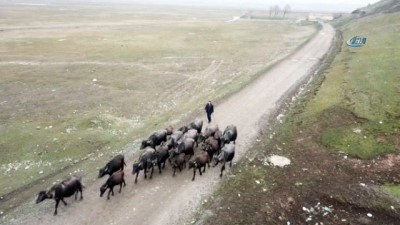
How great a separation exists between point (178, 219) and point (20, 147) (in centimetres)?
1478

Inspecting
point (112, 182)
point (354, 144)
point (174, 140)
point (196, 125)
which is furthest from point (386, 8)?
point (112, 182)

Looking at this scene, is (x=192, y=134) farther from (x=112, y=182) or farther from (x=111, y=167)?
(x=112, y=182)

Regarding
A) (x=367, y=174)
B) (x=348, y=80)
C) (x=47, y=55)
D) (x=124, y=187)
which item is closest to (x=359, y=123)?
(x=367, y=174)

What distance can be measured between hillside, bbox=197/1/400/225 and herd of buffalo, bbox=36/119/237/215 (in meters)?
1.78

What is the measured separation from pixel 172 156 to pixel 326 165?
9.39 metres

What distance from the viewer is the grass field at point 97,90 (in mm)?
24344

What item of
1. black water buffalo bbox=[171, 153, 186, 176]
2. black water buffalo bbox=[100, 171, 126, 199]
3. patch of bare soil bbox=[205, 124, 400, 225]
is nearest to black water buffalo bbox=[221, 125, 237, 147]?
patch of bare soil bbox=[205, 124, 400, 225]

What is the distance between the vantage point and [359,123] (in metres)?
26.8

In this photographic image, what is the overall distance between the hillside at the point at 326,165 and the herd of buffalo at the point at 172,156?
1.78m

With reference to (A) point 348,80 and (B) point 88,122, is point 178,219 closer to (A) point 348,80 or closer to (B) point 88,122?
(B) point 88,122

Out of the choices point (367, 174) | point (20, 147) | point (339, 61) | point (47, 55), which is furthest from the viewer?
point (47, 55)

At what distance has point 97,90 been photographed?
39.4 m

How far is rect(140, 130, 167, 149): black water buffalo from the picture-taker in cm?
2303

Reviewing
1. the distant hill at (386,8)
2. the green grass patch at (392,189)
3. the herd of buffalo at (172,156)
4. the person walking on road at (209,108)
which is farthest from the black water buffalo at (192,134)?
the distant hill at (386,8)
